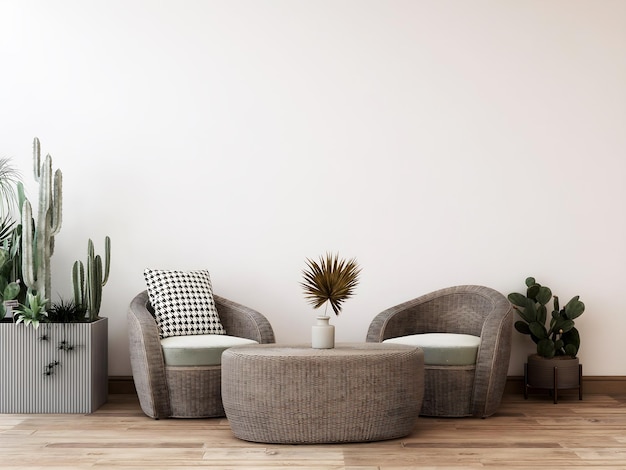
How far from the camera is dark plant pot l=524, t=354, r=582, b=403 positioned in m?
4.68

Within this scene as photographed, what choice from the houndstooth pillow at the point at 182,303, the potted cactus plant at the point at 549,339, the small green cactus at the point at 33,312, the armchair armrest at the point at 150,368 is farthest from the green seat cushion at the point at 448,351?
the small green cactus at the point at 33,312

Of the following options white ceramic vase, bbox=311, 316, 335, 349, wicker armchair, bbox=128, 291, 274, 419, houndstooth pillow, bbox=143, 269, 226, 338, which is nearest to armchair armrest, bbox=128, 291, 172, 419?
wicker armchair, bbox=128, 291, 274, 419

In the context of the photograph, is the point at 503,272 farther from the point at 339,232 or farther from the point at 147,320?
the point at 147,320

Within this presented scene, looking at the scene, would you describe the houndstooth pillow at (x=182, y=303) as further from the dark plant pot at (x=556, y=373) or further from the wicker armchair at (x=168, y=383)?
the dark plant pot at (x=556, y=373)

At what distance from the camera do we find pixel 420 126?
16.5ft

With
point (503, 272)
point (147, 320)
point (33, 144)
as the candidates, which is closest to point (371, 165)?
point (503, 272)

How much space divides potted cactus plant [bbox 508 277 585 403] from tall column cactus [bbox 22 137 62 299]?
2.86 m

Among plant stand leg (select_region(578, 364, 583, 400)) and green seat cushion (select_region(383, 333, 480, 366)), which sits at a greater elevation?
green seat cushion (select_region(383, 333, 480, 366))

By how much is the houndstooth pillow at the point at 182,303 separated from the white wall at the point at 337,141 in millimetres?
335

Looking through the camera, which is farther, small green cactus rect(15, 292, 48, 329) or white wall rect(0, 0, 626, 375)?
white wall rect(0, 0, 626, 375)

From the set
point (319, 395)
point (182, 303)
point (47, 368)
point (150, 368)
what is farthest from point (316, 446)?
point (47, 368)

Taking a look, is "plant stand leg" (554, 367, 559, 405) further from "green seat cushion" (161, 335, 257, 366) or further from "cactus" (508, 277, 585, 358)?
"green seat cushion" (161, 335, 257, 366)

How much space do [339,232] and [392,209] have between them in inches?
15.1

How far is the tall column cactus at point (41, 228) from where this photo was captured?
14.4ft
